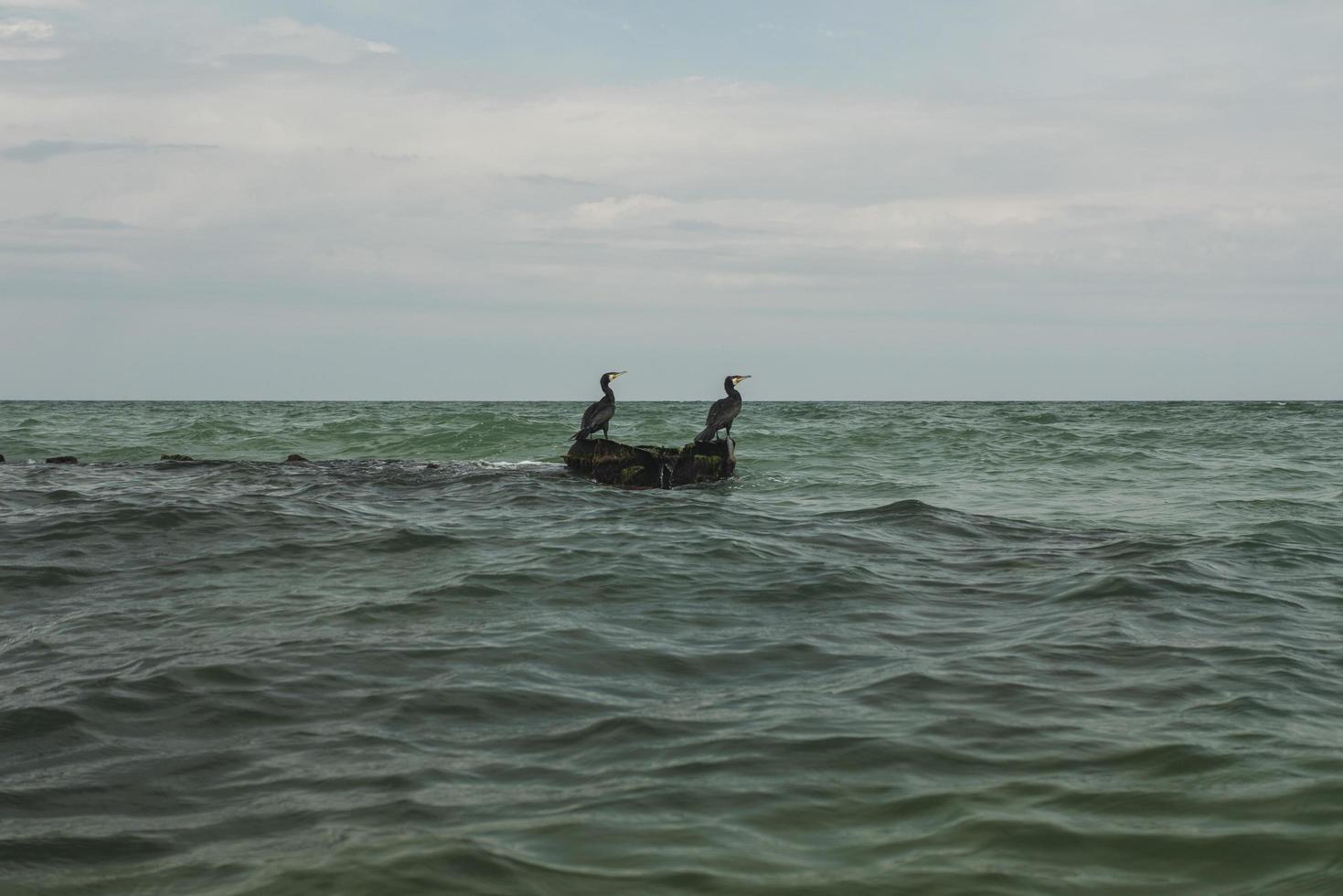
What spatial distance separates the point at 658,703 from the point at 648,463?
33.9 feet

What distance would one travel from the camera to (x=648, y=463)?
15.7m

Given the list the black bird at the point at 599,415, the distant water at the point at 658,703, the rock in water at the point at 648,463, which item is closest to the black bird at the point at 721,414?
the rock in water at the point at 648,463

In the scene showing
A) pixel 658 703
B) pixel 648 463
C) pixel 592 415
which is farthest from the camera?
pixel 592 415

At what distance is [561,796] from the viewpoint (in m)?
4.25

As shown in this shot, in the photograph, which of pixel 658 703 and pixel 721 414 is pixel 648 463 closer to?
pixel 721 414

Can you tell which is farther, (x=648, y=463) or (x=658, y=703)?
(x=648, y=463)

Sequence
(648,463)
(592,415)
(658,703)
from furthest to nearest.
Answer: (592,415) < (648,463) < (658,703)

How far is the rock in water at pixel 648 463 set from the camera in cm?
1572

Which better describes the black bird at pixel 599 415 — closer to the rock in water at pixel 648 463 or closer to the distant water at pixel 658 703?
the rock in water at pixel 648 463

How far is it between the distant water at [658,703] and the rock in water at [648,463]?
3.42 m

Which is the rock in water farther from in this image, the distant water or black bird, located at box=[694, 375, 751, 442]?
the distant water

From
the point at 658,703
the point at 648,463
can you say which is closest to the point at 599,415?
the point at 648,463

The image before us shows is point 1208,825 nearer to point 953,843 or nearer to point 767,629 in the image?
point 953,843

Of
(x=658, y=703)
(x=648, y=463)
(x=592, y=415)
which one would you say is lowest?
(x=658, y=703)
